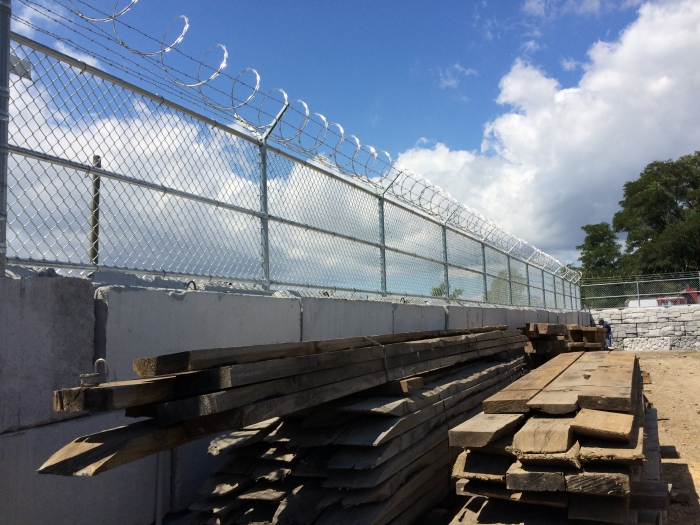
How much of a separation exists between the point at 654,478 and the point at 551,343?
6.10m

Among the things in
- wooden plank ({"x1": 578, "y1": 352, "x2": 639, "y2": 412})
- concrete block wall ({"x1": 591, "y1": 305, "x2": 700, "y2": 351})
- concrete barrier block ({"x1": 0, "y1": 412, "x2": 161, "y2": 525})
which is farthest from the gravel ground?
concrete block wall ({"x1": 591, "y1": 305, "x2": 700, "y2": 351})

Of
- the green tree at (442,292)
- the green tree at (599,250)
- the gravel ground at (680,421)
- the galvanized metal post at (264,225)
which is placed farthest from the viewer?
the green tree at (599,250)

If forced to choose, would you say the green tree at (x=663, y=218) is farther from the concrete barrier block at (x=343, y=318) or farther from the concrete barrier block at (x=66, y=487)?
the concrete barrier block at (x=66, y=487)

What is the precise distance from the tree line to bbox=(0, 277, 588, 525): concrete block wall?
40.0 m

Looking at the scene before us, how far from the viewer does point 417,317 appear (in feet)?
22.8

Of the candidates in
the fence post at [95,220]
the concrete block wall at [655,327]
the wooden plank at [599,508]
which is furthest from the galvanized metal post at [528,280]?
the fence post at [95,220]

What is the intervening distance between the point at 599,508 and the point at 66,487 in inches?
103

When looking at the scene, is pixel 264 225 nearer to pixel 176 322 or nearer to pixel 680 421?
pixel 176 322

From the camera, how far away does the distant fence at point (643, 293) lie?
2555 centimetres

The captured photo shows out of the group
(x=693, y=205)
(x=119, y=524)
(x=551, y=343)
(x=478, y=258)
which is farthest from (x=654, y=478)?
(x=693, y=205)

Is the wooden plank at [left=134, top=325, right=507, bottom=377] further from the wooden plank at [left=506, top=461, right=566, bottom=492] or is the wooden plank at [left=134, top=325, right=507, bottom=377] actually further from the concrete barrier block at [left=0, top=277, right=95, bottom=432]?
the wooden plank at [left=506, top=461, right=566, bottom=492]

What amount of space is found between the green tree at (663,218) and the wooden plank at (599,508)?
1568 inches

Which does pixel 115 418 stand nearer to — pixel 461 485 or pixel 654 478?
pixel 461 485

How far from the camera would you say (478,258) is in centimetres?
1066
